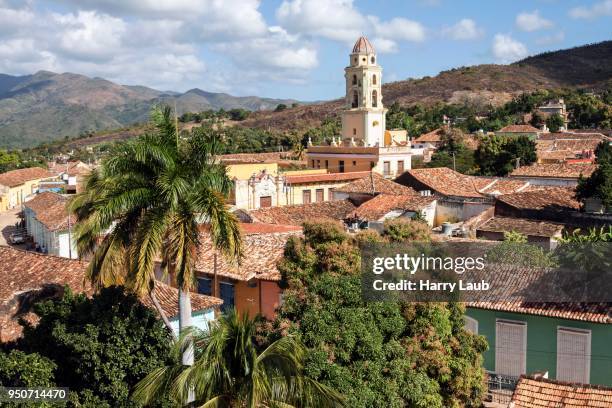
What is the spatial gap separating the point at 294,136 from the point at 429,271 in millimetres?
59393

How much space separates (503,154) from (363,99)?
9623 mm

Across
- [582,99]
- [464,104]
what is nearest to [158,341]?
[582,99]

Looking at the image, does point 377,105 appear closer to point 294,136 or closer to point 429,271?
point 294,136

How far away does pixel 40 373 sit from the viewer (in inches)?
333

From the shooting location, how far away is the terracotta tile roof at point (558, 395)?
10.6 metres

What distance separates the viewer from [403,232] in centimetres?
1139

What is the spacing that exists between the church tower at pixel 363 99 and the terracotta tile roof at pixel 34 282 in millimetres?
28437

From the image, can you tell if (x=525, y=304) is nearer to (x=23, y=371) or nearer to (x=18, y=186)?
(x=23, y=371)

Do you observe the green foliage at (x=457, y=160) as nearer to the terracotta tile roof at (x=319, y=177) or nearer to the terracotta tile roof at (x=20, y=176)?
the terracotta tile roof at (x=319, y=177)

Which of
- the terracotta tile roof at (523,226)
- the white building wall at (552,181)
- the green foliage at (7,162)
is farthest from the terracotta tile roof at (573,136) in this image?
the green foliage at (7,162)

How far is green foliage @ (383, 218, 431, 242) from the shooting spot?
1138cm

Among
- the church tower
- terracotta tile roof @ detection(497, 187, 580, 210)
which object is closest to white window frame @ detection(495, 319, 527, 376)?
terracotta tile roof @ detection(497, 187, 580, 210)

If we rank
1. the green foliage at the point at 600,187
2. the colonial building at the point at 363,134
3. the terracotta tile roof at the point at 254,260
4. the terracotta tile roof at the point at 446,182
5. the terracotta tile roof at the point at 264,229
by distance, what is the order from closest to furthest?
the terracotta tile roof at the point at 254,260 < the terracotta tile roof at the point at 264,229 < the green foliage at the point at 600,187 < the terracotta tile roof at the point at 446,182 < the colonial building at the point at 363,134

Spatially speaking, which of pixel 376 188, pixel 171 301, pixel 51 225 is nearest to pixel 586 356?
pixel 171 301
